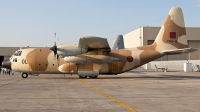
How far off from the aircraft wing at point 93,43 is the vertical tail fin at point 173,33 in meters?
7.66

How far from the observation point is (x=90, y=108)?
10.3 m

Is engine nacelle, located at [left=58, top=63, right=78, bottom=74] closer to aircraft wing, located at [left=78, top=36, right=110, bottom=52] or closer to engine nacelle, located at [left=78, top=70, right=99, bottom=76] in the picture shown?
engine nacelle, located at [left=78, top=70, right=99, bottom=76]

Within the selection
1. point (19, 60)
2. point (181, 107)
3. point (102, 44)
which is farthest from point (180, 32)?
point (181, 107)

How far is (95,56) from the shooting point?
29.5m

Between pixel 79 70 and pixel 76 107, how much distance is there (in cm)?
1901

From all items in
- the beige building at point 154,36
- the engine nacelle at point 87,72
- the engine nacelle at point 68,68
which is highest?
the beige building at point 154,36

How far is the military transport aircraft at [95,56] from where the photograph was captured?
2892cm

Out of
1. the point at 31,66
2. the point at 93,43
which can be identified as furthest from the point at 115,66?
the point at 31,66

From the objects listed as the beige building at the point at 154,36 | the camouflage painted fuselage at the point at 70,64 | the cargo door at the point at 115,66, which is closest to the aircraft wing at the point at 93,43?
the camouflage painted fuselage at the point at 70,64

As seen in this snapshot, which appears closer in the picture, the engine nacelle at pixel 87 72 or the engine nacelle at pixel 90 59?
the engine nacelle at pixel 90 59

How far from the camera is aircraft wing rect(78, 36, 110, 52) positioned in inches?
1029

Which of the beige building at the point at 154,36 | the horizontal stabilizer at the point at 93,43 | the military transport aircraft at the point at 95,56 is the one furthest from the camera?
the beige building at the point at 154,36

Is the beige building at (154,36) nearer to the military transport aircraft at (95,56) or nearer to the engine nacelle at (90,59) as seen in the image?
the military transport aircraft at (95,56)

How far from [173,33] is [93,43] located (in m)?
11.3
